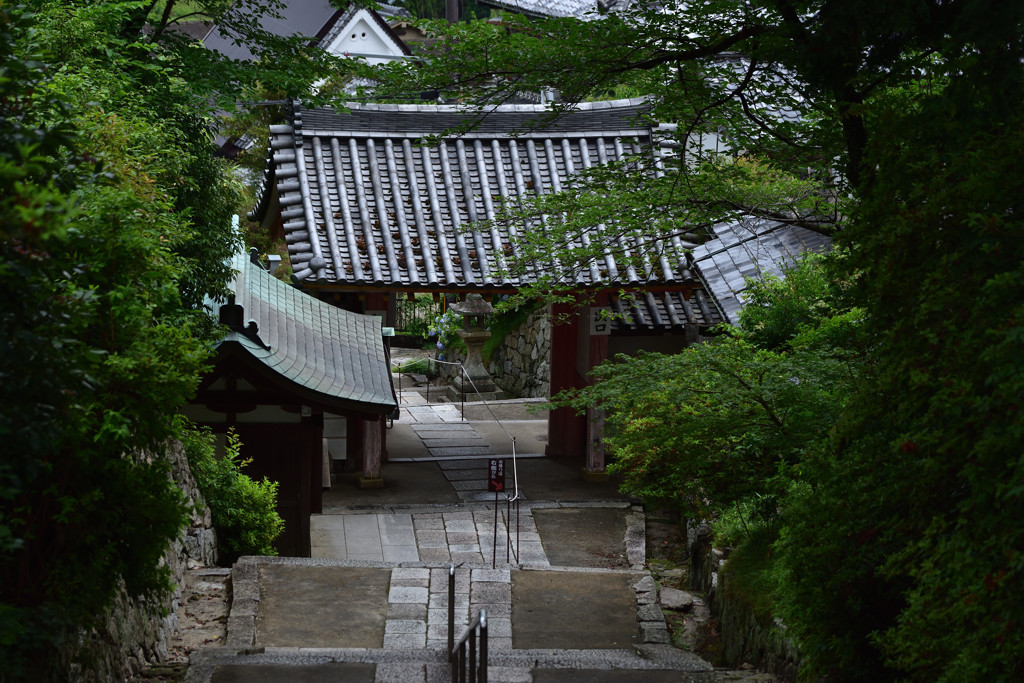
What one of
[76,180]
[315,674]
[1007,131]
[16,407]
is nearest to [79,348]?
[16,407]

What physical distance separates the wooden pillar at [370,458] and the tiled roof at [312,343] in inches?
73.3

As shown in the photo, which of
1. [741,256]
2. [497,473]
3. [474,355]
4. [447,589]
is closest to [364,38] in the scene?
[474,355]

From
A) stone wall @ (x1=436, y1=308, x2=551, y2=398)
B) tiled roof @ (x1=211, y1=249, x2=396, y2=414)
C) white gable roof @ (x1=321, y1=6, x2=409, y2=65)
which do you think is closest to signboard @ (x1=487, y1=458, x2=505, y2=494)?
tiled roof @ (x1=211, y1=249, x2=396, y2=414)

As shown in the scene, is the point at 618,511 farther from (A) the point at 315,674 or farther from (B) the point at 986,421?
(B) the point at 986,421

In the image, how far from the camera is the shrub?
9.91 metres

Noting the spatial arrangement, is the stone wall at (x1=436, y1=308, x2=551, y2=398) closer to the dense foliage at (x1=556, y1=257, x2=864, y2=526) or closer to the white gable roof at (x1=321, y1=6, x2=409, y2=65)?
the white gable roof at (x1=321, y1=6, x2=409, y2=65)

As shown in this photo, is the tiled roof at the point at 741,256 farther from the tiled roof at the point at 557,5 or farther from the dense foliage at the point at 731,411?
the tiled roof at the point at 557,5

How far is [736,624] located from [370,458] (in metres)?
7.96

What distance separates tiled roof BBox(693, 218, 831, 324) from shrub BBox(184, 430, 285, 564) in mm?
6200

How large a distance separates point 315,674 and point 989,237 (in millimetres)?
5092

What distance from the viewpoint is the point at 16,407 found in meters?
3.31

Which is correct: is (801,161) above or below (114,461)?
above

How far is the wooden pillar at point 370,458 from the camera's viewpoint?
48.5 ft

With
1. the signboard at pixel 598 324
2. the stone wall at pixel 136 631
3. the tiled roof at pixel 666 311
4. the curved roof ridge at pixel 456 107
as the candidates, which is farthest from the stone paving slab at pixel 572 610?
the curved roof ridge at pixel 456 107
